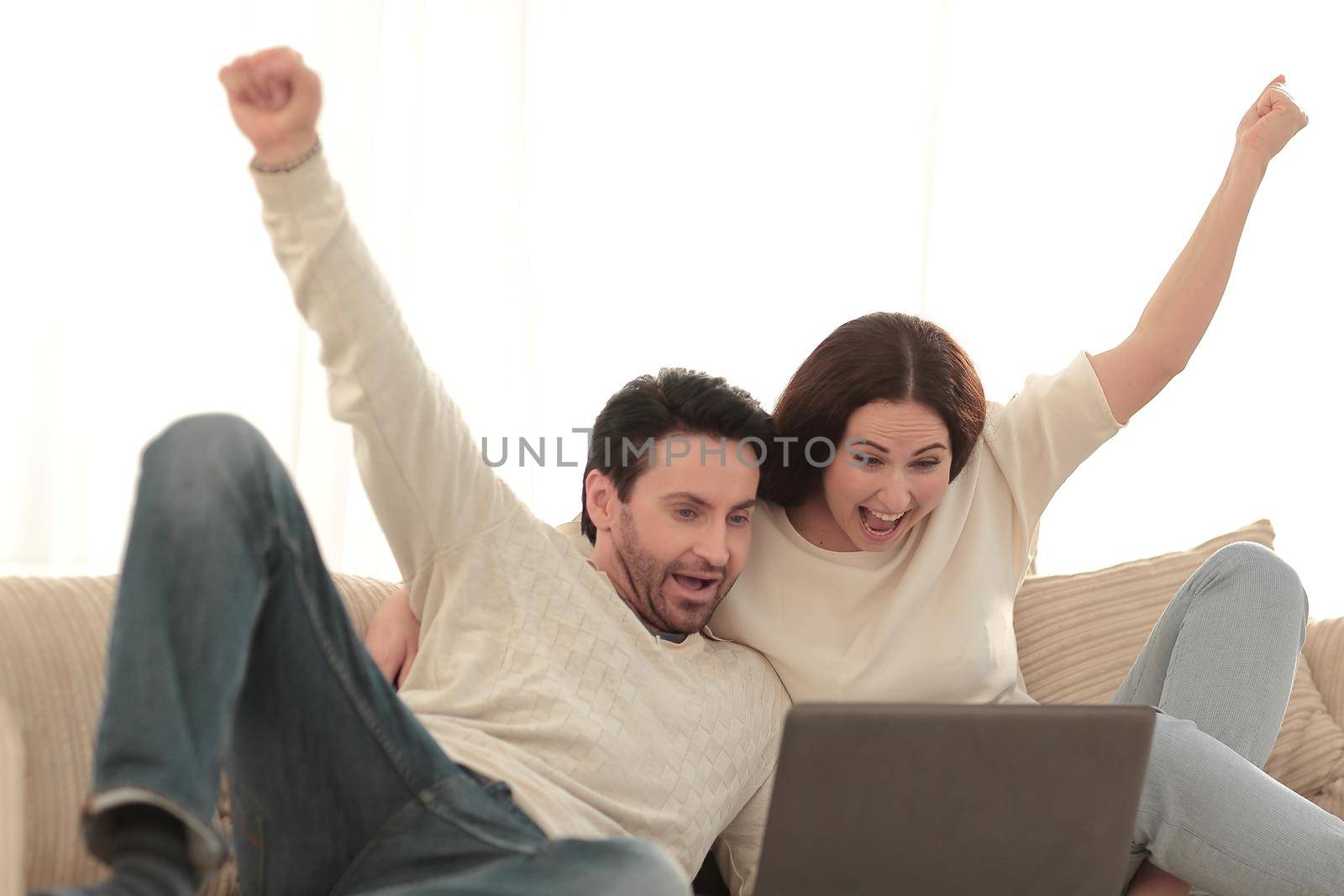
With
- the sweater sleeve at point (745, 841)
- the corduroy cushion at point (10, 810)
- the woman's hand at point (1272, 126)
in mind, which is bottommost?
the sweater sleeve at point (745, 841)

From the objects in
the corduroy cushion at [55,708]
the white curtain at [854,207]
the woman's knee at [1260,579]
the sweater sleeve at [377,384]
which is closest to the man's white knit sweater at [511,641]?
the sweater sleeve at [377,384]

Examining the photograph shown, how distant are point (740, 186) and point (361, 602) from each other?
187 cm

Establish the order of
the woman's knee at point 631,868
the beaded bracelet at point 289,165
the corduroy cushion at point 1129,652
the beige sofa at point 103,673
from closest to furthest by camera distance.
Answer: the woman's knee at point 631,868 < the beaded bracelet at point 289,165 < the beige sofa at point 103,673 < the corduroy cushion at point 1129,652

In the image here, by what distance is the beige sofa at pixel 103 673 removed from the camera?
4.47 ft

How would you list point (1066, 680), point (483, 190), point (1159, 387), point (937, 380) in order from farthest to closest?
point (483, 190), point (1066, 680), point (1159, 387), point (937, 380)

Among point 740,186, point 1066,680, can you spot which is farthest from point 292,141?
point 740,186

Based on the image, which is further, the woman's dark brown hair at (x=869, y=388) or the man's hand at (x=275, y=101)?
the woman's dark brown hair at (x=869, y=388)

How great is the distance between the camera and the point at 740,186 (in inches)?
129

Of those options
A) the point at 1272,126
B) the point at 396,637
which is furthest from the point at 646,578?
the point at 1272,126

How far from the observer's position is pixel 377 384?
4.38 ft

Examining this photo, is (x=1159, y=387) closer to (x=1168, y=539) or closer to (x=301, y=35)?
(x=1168, y=539)

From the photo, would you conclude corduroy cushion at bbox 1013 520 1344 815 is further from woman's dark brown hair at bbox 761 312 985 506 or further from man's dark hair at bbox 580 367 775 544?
man's dark hair at bbox 580 367 775 544

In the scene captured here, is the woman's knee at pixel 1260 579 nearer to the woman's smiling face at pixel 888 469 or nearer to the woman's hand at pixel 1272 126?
the woman's smiling face at pixel 888 469

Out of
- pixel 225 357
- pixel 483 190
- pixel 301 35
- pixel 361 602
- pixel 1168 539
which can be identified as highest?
pixel 301 35
